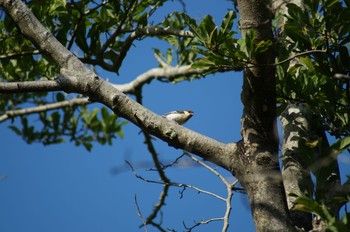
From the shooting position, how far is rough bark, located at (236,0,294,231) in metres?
2.19

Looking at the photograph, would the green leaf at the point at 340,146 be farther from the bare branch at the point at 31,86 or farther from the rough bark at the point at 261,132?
the bare branch at the point at 31,86

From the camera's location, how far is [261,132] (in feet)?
7.49

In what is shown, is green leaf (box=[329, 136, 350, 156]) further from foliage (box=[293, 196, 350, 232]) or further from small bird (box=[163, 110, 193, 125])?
small bird (box=[163, 110, 193, 125])

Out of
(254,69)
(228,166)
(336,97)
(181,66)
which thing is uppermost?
(181,66)

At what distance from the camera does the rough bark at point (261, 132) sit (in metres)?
2.19

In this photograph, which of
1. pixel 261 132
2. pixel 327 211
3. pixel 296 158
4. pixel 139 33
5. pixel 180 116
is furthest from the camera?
pixel 180 116

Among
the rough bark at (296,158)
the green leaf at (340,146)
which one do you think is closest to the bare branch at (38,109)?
the rough bark at (296,158)

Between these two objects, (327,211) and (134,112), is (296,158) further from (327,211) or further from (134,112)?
(134,112)

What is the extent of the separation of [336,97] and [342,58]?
225 mm

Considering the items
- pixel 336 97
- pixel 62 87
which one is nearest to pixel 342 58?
pixel 336 97

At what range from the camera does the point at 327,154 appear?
2.29m

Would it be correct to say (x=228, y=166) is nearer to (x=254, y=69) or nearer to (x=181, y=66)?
(x=254, y=69)

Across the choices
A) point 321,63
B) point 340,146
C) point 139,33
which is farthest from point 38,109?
point 340,146

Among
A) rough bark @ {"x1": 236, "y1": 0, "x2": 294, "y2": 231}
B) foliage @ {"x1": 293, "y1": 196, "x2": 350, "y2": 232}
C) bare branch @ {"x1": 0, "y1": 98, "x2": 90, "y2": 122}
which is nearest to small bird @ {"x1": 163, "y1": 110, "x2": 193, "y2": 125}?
bare branch @ {"x1": 0, "y1": 98, "x2": 90, "y2": 122}
